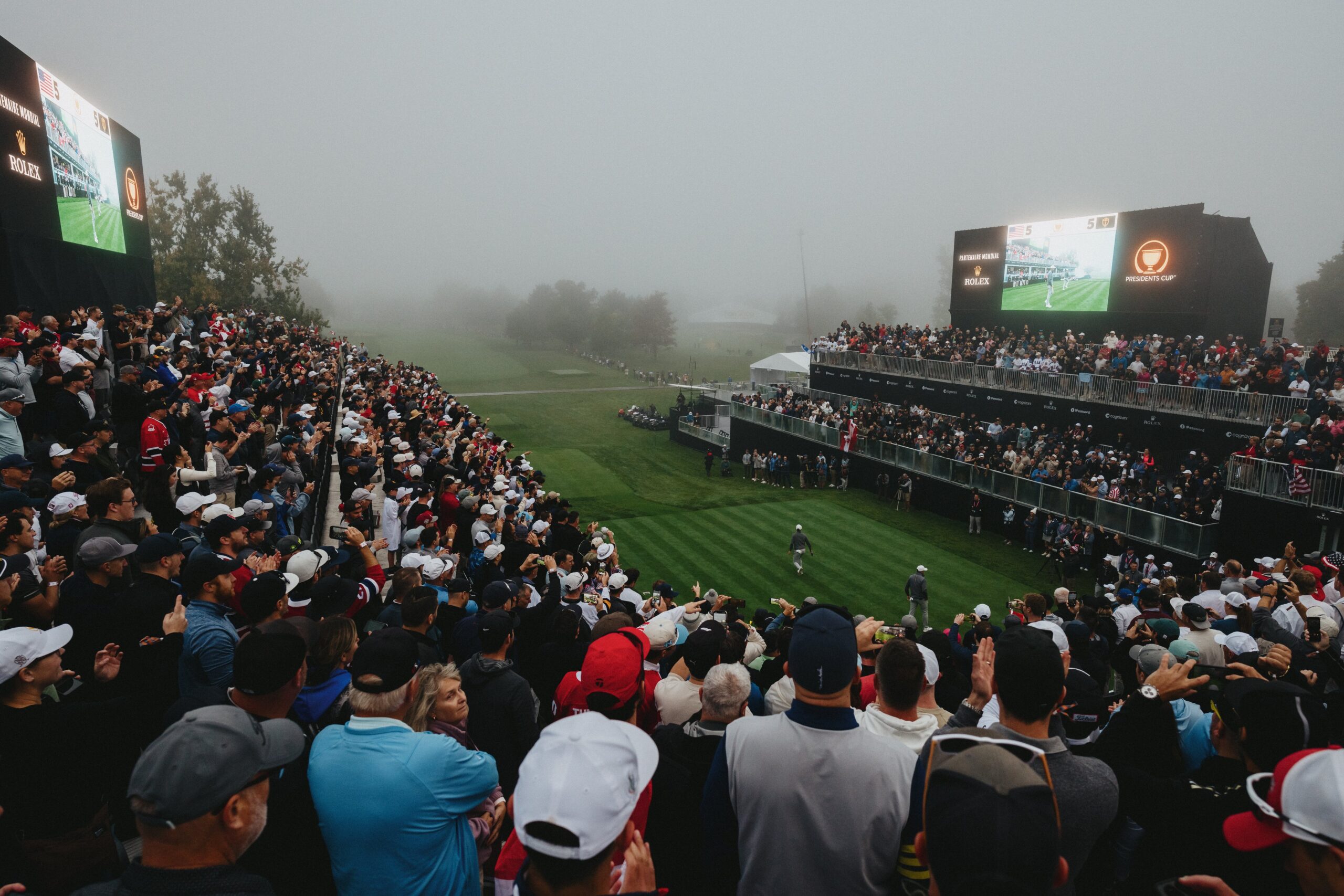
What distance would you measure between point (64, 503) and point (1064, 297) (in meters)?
33.8

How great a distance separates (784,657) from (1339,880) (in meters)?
4.41

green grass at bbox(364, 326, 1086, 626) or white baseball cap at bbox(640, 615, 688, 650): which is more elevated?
white baseball cap at bbox(640, 615, 688, 650)

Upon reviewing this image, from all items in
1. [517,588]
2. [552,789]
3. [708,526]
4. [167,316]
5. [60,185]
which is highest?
[60,185]

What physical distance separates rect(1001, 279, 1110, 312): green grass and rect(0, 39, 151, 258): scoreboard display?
3355 cm

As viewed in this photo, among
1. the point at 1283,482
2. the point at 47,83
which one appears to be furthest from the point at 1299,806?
the point at 47,83

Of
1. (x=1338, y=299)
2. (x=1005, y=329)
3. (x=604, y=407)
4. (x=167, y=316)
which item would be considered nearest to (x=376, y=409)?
(x=167, y=316)

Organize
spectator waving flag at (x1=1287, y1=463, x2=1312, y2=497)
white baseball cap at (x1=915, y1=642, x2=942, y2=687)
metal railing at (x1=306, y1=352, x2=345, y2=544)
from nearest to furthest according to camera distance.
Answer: white baseball cap at (x1=915, y1=642, x2=942, y2=687)
metal railing at (x1=306, y1=352, x2=345, y2=544)
spectator waving flag at (x1=1287, y1=463, x2=1312, y2=497)

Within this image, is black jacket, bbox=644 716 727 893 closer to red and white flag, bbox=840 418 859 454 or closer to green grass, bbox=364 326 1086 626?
green grass, bbox=364 326 1086 626

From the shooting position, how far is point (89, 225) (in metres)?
18.6

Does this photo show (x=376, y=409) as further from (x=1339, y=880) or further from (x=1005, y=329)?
(x=1005, y=329)

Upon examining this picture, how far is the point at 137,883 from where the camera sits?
1974 millimetres

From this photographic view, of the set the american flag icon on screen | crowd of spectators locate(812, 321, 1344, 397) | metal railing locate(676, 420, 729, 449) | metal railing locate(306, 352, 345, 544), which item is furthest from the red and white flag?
the american flag icon on screen

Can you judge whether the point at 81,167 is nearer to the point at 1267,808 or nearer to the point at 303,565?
the point at 303,565

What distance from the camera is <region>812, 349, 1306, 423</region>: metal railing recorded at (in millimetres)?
21125
